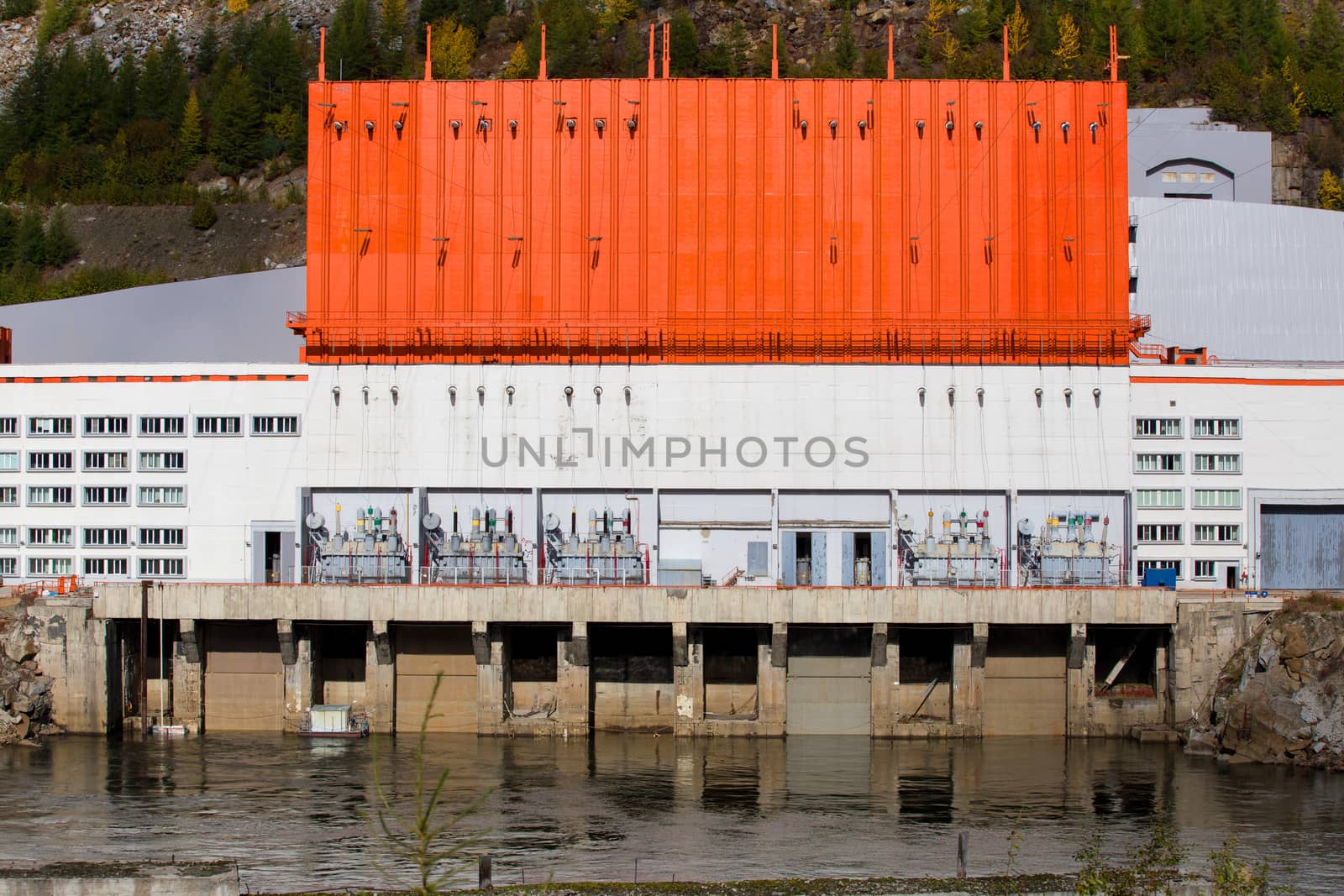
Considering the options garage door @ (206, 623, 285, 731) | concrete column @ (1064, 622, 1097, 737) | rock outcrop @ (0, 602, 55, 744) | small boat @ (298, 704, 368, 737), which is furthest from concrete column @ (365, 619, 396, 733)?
concrete column @ (1064, 622, 1097, 737)

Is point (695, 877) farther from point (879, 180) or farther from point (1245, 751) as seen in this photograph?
point (879, 180)

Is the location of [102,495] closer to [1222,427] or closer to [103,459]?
[103,459]

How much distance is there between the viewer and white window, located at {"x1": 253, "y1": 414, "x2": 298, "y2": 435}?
75625mm

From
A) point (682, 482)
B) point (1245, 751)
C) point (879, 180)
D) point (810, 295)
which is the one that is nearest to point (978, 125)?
point (879, 180)

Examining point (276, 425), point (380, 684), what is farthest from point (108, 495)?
point (380, 684)

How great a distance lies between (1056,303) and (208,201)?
121823 millimetres

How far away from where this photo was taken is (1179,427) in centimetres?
7575

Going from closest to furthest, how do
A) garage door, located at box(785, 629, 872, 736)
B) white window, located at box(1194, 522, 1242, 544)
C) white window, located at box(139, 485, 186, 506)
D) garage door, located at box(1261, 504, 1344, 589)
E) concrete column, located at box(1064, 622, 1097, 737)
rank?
1. concrete column, located at box(1064, 622, 1097, 737)
2. garage door, located at box(785, 629, 872, 736)
3. white window, located at box(1194, 522, 1242, 544)
4. white window, located at box(139, 485, 186, 506)
5. garage door, located at box(1261, 504, 1344, 589)

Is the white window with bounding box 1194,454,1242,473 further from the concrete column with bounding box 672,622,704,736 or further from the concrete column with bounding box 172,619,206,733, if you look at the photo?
the concrete column with bounding box 172,619,206,733

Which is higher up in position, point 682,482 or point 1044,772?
→ point 682,482

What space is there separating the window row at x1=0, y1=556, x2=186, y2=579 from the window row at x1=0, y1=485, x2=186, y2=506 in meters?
2.58

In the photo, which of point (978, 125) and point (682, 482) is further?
point (978, 125)

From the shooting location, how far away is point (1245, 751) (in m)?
63.4

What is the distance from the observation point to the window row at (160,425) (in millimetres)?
75375
